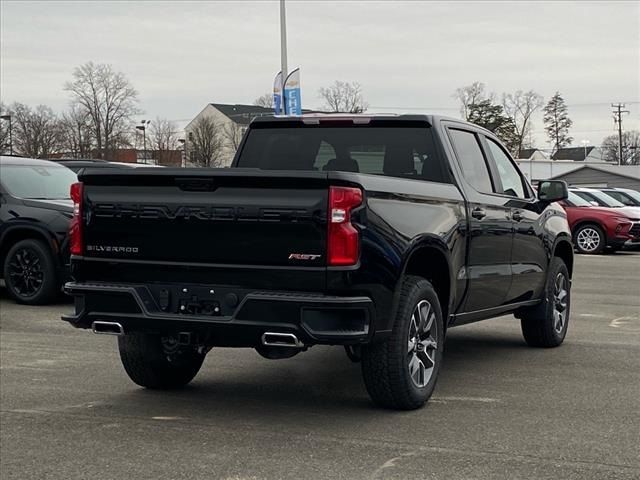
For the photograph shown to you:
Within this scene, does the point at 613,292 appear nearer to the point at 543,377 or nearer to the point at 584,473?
the point at 543,377

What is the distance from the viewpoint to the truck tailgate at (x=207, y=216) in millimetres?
5336

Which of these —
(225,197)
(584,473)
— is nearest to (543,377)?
(584,473)

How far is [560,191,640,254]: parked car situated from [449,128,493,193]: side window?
49.8 ft

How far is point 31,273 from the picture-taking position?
38.2 ft

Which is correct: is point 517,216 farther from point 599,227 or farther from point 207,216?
point 599,227

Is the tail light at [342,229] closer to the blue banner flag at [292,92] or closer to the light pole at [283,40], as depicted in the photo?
the blue banner flag at [292,92]

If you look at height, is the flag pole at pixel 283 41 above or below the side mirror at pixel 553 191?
above

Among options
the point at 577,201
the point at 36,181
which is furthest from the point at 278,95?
the point at 36,181

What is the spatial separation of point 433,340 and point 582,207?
1716cm


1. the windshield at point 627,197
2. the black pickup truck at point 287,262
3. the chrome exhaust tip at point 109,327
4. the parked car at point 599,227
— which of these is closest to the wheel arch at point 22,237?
the black pickup truck at point 287,262

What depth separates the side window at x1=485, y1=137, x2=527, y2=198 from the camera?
7.93 m

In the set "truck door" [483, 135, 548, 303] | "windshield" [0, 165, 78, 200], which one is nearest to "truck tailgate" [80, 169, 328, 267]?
"truck door" [483, 135, 548, 303]

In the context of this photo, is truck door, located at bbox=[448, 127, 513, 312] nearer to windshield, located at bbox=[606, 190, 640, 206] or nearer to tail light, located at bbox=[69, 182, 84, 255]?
tail light, located at bbox=[69, 182, 84, 255]

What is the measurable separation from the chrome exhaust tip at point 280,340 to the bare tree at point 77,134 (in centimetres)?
7693
